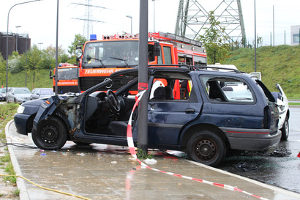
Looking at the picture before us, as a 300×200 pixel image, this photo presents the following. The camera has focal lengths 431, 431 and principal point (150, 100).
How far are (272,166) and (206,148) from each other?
1.34 meters

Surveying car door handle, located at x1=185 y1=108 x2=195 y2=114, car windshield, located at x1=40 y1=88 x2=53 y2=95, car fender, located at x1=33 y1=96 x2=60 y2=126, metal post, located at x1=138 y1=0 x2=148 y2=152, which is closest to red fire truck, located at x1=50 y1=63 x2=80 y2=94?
car windshield, located at x1=40 y1=88 x2=53 y2=95

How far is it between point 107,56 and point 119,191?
27.6ft

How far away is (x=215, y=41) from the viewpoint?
30.3m

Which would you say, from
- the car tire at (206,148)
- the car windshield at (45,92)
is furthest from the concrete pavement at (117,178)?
the car windshield at (45,92)

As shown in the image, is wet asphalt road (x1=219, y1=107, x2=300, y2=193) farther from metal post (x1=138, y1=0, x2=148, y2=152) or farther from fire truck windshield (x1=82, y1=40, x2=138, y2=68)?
fire truck windshield (x1=82, y1=40, x2=138, y2=68)

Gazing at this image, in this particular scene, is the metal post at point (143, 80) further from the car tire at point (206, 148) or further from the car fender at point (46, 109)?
the car fender at point (46, 109)

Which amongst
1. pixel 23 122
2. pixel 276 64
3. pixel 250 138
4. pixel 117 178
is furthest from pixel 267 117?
pixel 276 64

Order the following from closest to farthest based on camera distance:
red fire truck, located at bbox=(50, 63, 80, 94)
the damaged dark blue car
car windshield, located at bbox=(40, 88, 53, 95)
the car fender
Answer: the damaged dark blue car, the car fender, red fire truck, located at bbox=(50, 63, 80, 94), car windshield, located at bbox=(40, 88, 53, 95)

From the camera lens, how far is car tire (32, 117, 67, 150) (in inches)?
339

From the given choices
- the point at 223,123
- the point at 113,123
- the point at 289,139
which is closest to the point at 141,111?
the point at 113,123

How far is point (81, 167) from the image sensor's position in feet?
22.6

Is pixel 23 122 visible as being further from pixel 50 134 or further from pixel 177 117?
pixel 177 117

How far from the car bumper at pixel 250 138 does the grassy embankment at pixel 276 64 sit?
1207 inches

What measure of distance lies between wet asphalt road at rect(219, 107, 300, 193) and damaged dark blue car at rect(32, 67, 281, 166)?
1.50 ft
